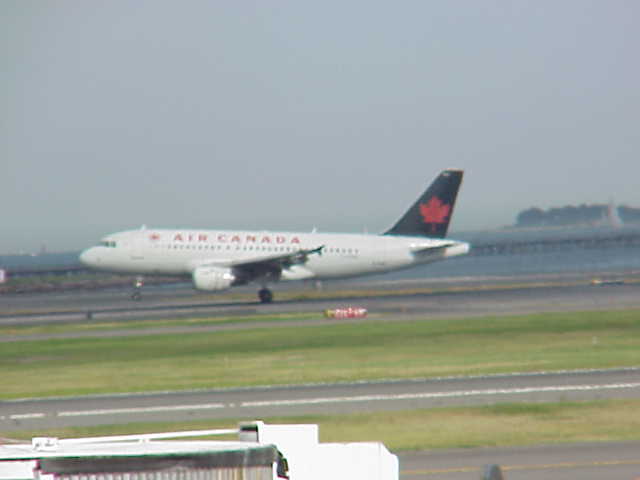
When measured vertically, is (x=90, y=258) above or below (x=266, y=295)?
above

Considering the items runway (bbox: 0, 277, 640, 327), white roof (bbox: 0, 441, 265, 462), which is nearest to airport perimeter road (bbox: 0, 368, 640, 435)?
white roof (bbox: 0, 441, 265, 462)

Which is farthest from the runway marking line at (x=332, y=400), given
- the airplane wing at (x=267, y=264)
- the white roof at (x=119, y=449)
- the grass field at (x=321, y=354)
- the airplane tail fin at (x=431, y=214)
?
the airplane tail fin at (x=431, y=214)

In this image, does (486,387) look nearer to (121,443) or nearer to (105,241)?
(121,443)

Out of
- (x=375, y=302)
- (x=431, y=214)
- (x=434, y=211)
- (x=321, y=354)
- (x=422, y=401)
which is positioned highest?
(x=434, y=211)

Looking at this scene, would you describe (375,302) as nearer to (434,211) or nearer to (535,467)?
(434,211)

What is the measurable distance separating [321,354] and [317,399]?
478 inches

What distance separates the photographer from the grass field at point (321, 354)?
37188mm

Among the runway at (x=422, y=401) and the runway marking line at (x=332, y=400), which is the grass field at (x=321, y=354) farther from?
the runway marking line at (x=332, y=400)

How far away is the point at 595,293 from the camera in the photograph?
7531 centimetres

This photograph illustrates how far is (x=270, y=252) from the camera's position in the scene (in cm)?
7806

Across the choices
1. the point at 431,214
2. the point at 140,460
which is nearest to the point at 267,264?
the point at 431,214

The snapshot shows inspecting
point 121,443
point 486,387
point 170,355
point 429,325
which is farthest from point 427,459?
point 429,325

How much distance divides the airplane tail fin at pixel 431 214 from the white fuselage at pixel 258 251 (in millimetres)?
916

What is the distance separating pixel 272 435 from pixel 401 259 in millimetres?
72549
